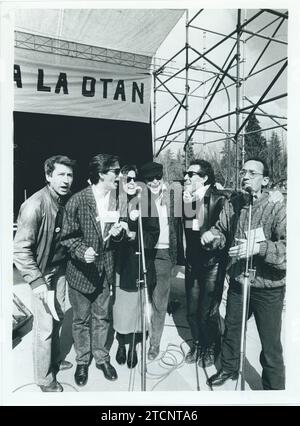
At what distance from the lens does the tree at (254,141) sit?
2315 millimetres

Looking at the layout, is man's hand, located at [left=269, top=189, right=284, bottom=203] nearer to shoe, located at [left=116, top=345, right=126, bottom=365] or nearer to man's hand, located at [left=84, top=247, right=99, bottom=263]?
man's hand, located at [left=84, top=247, right=99, bottom=263]

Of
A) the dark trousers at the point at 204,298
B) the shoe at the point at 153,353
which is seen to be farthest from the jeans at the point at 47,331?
the dark trousers at the point at 204,298

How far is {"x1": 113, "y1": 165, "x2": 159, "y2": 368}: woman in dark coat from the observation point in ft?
6.89

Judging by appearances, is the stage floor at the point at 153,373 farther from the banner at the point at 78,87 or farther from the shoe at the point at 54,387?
the banner at the point at 78,87

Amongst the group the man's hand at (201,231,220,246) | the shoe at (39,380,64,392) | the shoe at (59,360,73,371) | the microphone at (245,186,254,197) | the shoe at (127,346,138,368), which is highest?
the microphone at (245,186,254,197)

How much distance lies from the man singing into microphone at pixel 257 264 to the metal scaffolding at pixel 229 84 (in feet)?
1.24

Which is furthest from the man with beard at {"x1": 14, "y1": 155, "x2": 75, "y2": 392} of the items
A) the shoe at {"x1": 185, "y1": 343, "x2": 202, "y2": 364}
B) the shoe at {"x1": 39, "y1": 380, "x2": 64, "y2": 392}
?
the shoe at {"x1": 185, "y1": 343, "x2": 202, "y2": 364}

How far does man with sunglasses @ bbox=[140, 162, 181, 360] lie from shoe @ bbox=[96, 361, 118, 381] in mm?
408

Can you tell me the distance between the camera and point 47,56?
2143 mm

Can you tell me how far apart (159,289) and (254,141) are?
4.72 ft

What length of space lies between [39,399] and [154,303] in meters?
1.13

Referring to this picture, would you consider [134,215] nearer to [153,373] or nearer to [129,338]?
[129,338]

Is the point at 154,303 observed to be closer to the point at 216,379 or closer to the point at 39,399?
the point at 216,379
